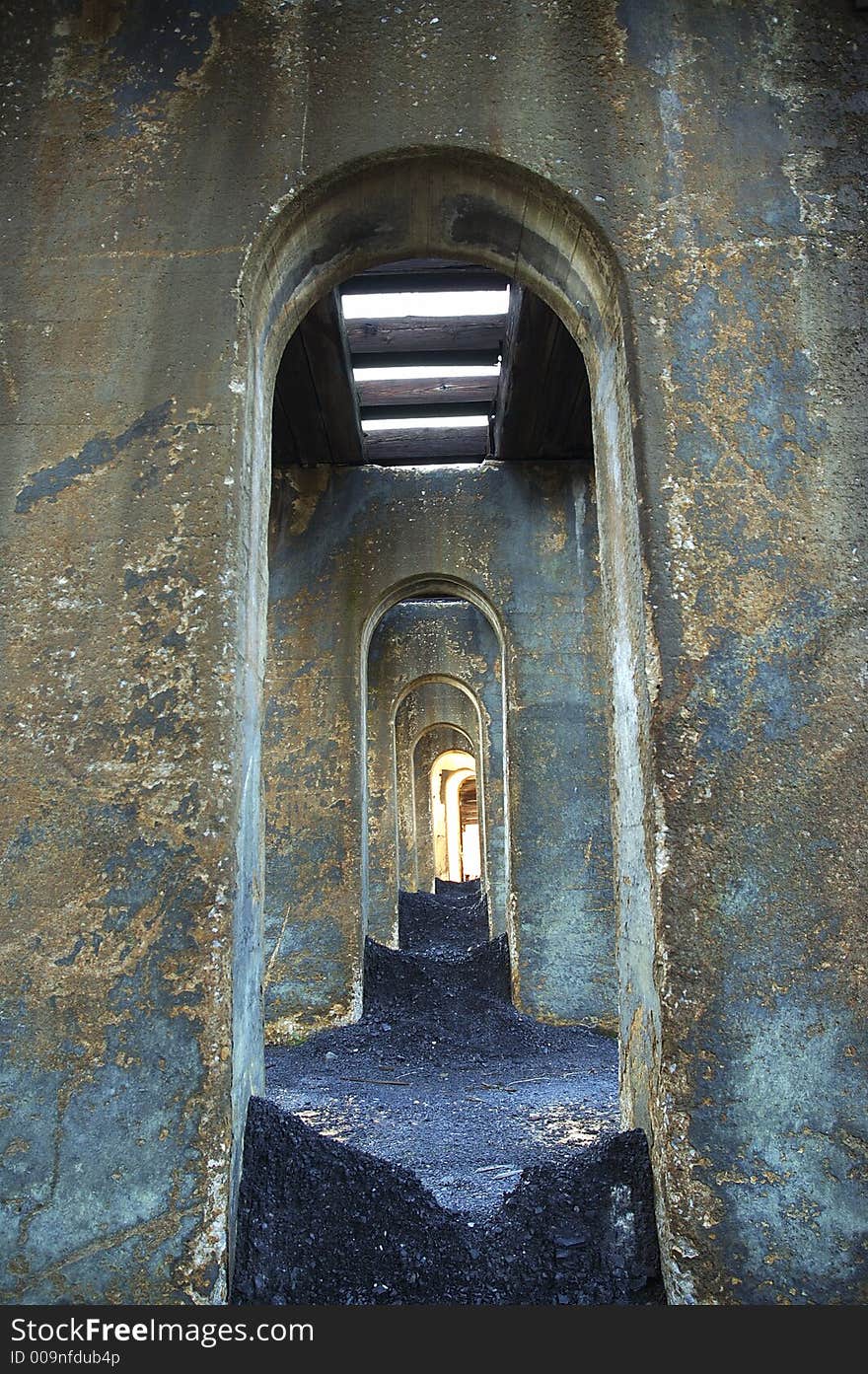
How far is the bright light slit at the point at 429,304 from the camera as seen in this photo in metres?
6.35

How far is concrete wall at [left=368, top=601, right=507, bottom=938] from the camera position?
40.6 ft

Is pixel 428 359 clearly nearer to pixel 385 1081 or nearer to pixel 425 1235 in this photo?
pixel 385 1081

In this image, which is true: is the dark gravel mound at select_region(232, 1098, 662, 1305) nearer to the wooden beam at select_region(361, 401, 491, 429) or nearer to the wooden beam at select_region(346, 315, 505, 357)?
the wooden beam at select_region(346, 315, 505, 357)

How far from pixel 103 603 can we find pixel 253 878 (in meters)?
1.07

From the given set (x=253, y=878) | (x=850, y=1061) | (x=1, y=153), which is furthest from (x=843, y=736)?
(x=1, y=153)

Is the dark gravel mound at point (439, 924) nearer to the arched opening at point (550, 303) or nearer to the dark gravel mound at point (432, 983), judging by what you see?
the dark gravel mound at point (432, 983)

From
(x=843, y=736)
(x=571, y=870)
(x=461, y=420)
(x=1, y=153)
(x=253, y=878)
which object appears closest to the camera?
(x=843, y=736)

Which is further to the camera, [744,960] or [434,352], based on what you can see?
[434,352]

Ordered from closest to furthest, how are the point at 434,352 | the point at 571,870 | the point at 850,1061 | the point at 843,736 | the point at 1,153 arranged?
the point at 850,1061
the point at 843,736
the point at 1,153
the point at 434,352
the point at 571,870

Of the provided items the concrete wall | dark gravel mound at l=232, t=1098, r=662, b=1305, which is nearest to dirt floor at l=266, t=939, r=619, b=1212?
dark gravel mound at l=232, t=1098, r=662, b=1305

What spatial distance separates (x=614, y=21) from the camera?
3.30m

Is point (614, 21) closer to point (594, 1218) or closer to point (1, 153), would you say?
point (1, 153)

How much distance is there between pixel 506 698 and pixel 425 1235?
17.3ft

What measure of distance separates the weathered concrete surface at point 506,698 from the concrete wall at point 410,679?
13.8ft
